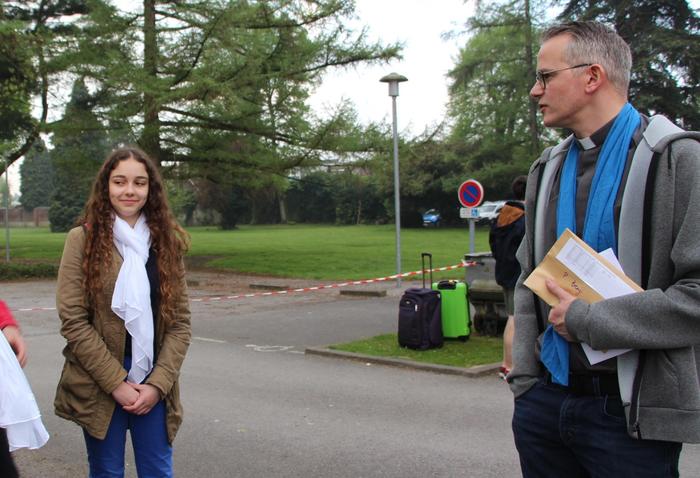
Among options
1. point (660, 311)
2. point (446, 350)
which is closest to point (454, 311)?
point (446, 350)

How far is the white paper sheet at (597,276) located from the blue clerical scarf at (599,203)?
0.07m

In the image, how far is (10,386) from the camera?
8.26ft

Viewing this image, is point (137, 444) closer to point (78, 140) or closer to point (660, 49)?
point (78, 140)

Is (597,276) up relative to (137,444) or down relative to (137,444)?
up

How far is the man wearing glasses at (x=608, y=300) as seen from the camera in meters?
1.89

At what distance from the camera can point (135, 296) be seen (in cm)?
304

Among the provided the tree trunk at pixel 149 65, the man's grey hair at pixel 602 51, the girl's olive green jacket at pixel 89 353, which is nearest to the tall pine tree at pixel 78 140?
the tree trunk at pixel 149 65

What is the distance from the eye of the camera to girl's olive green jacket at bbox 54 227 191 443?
9.96 feet

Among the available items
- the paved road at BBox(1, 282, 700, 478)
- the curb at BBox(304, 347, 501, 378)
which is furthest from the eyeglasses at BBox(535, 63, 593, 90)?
the curb at BBox(304, 347, 501, 378)

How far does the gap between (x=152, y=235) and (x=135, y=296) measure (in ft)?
1.08

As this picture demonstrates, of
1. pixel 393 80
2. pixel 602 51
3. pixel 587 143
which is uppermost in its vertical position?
pixel 393 80

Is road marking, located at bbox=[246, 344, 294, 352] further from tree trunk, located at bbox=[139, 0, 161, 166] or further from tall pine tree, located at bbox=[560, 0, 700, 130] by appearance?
tall pine tree, located at bbox=[560, 0, 700, 130]

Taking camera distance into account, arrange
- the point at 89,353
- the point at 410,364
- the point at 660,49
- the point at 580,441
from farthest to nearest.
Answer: the point at 660,49 → the point at 410,364 → the point at 89,353 → the point at 580,441

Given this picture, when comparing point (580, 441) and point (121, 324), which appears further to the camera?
point (121, 324)
